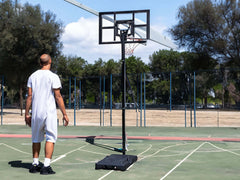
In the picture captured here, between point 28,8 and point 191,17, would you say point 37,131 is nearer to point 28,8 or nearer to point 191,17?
point 28,8

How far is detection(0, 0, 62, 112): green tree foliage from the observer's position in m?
30.0

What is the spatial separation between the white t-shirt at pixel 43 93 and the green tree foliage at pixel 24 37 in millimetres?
24729

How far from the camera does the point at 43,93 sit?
18.2 feet

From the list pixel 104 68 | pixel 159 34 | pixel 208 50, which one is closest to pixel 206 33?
pixel 208 50

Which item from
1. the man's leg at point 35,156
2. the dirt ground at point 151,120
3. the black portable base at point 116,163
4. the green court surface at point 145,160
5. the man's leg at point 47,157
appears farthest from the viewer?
the dirt ground at point 151,120

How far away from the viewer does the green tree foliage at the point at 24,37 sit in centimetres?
3003

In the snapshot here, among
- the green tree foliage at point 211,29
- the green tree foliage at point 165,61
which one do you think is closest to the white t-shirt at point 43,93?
the green tree foliage at point 211,29

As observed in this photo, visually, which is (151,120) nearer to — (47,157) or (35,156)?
(35,156)

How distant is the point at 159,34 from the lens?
39.8m

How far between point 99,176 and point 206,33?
35893 millimetres

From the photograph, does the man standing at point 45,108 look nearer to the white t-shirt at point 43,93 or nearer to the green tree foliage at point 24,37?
the white t-shirt at point 43,93

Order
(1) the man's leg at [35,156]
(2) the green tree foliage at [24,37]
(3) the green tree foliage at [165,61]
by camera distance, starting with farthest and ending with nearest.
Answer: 1. (3) the green tree foliage at [165,61]
2. (2) the green tree foliage at [24,37]
3. (1) the man's leg at [35,156]

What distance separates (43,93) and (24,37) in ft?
85.5

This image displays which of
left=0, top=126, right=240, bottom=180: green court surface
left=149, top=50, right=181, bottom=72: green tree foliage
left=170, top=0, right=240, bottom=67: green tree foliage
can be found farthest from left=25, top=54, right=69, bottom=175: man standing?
left=149, top=50, right=181, bottom=72: green tree foliage
